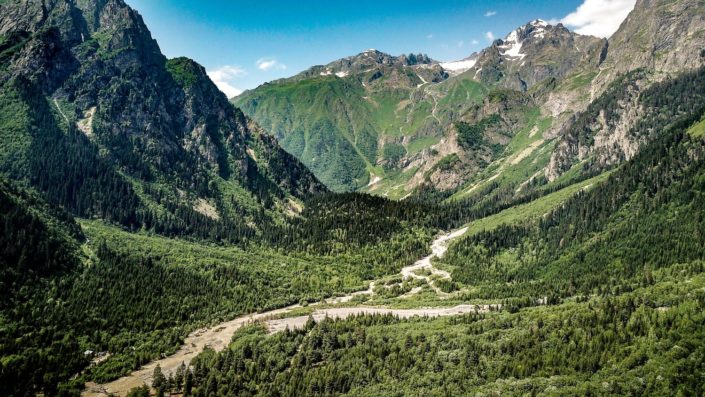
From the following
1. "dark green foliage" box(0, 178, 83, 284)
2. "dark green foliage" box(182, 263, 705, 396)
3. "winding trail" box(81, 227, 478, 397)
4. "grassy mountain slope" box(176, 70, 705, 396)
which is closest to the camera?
"dark green foliage" box(182, 263, 705, 396)

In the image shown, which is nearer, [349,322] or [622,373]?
[622,373]

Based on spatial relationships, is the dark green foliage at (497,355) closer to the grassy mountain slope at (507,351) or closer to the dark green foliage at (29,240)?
the grassy mountain slope at (507,351)

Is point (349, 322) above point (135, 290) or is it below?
below

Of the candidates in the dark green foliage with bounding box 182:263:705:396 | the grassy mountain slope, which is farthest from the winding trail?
the dark green foliage with bounding box 182:263:705:396

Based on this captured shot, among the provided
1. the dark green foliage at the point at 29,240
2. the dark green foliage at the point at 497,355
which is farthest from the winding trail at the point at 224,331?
the dark green foliage at the point at 29,240

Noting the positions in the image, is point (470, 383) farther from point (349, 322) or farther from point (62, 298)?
point (62, 298)

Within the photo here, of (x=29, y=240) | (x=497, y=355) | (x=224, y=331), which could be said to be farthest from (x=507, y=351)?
(x=29, y=240)

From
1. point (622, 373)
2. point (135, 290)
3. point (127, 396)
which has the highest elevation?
point (135, 290)

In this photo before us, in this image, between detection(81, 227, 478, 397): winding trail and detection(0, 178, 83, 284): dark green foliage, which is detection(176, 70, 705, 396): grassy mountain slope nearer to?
detection(81, 227, 478, 397): winding trail

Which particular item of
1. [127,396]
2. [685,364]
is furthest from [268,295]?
[685,364]

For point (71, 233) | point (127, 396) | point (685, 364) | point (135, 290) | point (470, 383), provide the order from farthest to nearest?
point (71, 233) < point (135, 290) < point (127, 396) < point (470, 383) < point (685, 364)

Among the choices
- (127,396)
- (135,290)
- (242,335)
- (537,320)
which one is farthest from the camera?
(135,290)
